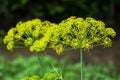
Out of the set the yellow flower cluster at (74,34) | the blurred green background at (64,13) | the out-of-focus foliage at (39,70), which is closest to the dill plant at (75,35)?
the yellow flower cluster at (74,34)

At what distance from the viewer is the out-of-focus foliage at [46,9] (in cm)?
863

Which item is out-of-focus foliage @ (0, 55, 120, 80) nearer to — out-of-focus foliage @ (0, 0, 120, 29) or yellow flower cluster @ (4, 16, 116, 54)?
out-of-focus foliage @ (0, 0, 120, 29)

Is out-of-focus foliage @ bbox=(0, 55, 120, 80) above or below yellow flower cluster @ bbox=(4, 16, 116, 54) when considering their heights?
above

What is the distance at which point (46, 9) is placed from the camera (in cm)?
874

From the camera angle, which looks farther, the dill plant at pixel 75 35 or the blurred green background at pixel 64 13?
the blurred green background at pixel 64 13

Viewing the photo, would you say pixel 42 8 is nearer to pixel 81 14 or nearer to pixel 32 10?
pixel 32 10

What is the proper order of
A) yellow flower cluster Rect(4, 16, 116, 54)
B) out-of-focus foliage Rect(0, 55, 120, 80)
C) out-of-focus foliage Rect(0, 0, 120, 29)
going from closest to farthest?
1. yellow flower cluster Rect(4, 16, 116, 54)
2. out-of-focus foliage Rect(0, 55, 120, 80)
3. out-of-focus foliage Rect(0, 0, 120, 29)

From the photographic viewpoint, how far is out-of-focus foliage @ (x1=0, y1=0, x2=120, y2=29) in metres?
8.63

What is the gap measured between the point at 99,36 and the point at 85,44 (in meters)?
0.11

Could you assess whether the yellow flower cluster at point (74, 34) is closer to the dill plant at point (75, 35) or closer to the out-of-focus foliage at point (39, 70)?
the dill plant at point (75, 35)

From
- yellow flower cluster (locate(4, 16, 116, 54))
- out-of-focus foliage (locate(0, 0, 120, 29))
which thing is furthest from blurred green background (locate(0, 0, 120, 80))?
yellow flower cluster (locate(4, 16, 116, 54))

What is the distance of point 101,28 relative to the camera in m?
2.13

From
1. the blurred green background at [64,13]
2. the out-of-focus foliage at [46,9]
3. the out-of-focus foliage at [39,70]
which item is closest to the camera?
the out-of-focus foliage at [39,70]

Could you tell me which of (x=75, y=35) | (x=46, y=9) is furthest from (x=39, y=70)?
(x=75, y=35)
